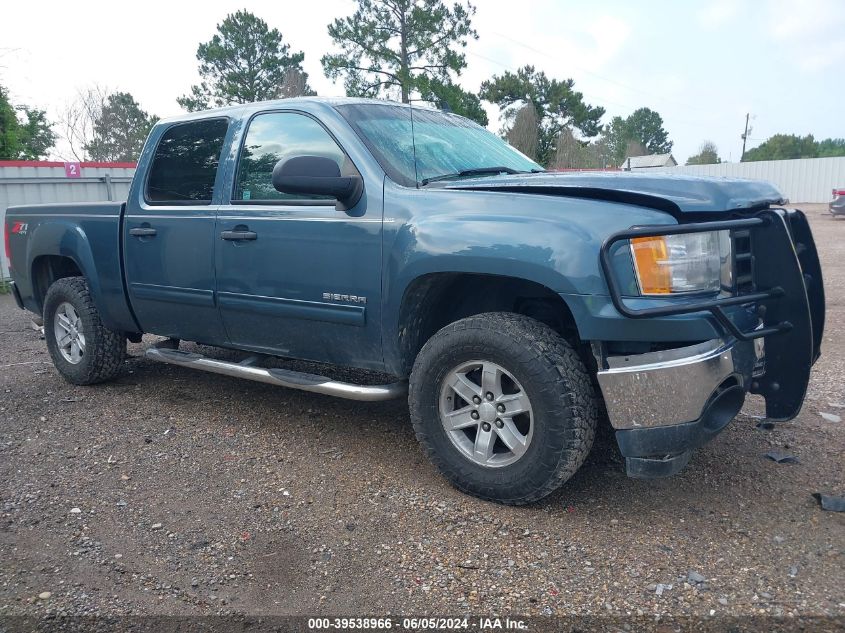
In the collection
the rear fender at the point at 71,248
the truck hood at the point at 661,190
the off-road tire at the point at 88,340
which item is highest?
the truck hood at the point at 661,190

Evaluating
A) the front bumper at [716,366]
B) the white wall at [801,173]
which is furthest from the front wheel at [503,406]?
the white wall at [801,173]

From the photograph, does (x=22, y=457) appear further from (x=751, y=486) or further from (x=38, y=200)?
(x=38, y=200)

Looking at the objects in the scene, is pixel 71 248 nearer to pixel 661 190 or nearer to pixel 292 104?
pixel 292 104

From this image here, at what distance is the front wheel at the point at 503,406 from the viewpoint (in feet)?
10.00

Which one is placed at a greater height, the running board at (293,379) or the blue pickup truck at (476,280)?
the blue pickup truck at (476,280)

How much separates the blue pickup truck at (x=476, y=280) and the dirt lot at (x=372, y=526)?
1.07 feet

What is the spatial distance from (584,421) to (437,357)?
0.72 meters

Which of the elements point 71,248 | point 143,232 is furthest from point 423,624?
point 71,248

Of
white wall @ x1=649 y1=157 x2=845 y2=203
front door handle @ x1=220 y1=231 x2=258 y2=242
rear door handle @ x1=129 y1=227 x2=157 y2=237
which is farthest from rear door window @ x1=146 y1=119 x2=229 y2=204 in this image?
white wall @ x1=649 y1=157 x2=845 y2=203

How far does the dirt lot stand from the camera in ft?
8.77

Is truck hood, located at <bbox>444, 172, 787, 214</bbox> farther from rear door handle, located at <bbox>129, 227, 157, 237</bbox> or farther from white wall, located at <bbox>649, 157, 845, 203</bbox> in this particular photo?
white wall, located at <bbox>649, 157, 845, 203</bbox>

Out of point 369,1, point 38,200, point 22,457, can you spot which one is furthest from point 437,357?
point 369,1

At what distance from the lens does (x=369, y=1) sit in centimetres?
2762

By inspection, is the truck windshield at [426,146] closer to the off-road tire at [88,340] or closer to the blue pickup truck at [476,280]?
the blue pickup truck at [476,280]
